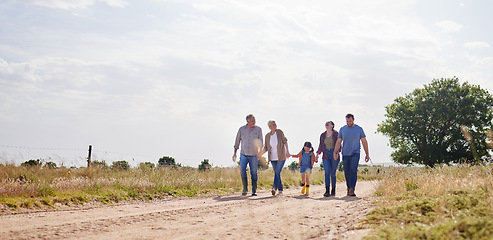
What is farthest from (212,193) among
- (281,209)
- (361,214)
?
(361,214)

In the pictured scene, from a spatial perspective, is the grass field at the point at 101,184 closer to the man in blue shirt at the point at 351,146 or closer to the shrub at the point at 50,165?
the shrub at the point at 50,165

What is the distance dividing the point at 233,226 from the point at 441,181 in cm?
497

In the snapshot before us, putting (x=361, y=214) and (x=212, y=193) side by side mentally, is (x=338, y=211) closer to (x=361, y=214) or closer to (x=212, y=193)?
(x=361, y=214)

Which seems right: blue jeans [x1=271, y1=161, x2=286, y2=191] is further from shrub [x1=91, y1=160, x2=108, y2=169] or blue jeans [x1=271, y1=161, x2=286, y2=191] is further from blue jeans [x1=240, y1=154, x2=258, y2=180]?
shrub [x1=91, y1=160, x2=108, y2=169]

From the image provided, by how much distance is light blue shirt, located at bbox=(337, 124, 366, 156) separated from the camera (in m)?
12.1

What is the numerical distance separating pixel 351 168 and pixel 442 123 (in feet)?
101

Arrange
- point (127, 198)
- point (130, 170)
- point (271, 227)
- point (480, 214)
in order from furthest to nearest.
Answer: point (130, 170) < point (127, 198) < point (271, 227) < point (480, 214)

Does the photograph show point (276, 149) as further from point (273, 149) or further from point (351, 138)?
point (351, 138)

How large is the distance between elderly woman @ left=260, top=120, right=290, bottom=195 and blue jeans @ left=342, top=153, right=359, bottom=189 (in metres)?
1.97

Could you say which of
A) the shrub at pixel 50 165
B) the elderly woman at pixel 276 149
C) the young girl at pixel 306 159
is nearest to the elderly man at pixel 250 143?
the elderly woman at pixel 276 149

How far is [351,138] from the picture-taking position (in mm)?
12094

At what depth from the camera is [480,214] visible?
18.2 feet

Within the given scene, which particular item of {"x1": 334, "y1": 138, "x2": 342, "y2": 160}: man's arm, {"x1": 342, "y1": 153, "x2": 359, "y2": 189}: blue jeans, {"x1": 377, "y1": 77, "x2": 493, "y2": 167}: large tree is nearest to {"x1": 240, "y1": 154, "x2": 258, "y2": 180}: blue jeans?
{"x1": 334, "y1": 138, "x2": 342, "y2": 160}: man's arm

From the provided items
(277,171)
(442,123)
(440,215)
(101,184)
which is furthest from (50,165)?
(442,123)
